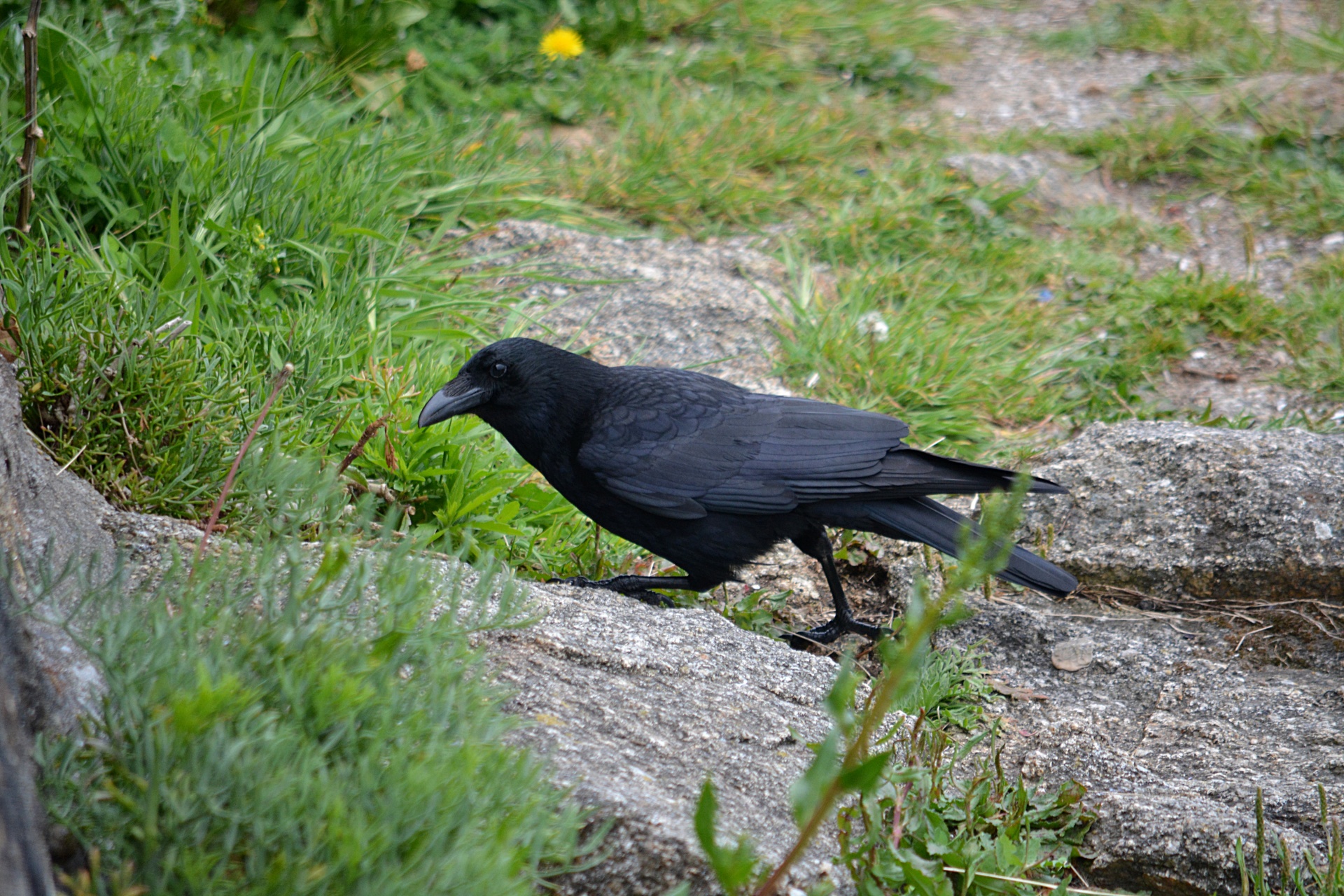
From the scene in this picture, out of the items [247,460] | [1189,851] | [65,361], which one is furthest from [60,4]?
[1189,851]

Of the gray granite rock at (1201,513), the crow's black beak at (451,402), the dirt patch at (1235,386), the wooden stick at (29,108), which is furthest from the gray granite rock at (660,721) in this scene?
the dirt patch at (1235,386)

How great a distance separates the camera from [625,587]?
3.52 m

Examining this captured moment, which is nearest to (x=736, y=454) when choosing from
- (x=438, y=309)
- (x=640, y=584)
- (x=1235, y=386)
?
(x=640, y=584)

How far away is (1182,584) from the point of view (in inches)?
→ 141

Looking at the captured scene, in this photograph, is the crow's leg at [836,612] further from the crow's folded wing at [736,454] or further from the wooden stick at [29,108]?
the wooden stick at [29,108]

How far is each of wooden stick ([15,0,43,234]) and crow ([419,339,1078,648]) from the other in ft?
4.35

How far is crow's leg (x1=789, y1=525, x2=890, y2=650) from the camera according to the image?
3518 millimetres

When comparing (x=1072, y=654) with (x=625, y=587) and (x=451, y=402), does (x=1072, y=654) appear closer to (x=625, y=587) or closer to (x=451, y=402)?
(x=625, y=587)

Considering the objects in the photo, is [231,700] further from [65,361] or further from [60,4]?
[60,4]

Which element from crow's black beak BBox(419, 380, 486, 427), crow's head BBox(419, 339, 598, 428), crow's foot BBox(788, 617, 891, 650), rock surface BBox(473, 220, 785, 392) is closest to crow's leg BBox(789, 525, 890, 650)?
crow's foot BBox(788, 617, 891, 650)

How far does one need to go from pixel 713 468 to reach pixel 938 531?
2.40 feet

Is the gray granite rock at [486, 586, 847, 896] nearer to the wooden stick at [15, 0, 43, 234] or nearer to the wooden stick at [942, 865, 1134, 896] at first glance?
the wooden stick at [942, 865, 1134, 896]

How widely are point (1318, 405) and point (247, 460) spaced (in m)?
4.48

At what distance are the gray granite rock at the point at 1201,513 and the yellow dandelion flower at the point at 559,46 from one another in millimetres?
4278
